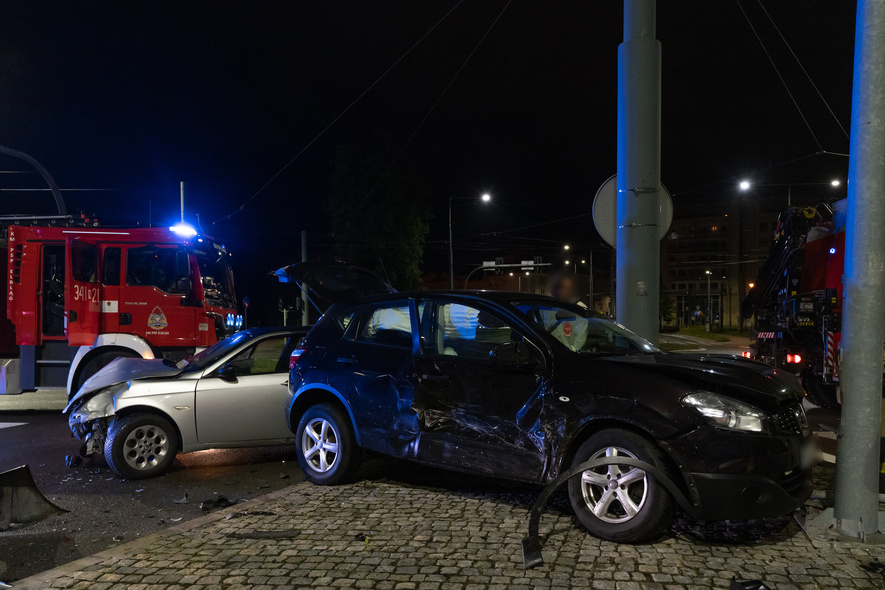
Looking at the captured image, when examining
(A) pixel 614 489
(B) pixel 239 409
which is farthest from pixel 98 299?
(A) pixel 614 489

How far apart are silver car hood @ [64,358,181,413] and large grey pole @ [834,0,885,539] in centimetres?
618

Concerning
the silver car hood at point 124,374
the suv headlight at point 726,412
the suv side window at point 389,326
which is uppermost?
the suv side window at point 389,326

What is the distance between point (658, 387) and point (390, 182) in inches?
1198

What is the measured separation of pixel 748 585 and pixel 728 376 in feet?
4.19

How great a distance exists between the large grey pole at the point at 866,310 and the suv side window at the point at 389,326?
10.8 feet

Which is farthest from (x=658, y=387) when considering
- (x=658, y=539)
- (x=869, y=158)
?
(x=869, y=158)

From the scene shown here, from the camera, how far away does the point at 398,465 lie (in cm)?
696

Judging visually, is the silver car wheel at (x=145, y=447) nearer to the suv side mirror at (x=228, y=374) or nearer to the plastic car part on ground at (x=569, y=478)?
the suv side mirror at (x=228, y=374)

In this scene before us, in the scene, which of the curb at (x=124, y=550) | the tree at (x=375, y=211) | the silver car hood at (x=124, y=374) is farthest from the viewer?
the tree at (x=375, y=211)

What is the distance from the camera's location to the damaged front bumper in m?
7.02

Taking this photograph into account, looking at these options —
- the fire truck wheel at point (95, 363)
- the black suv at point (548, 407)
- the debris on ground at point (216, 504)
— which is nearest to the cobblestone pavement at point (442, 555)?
the black suv at point (548, 407)

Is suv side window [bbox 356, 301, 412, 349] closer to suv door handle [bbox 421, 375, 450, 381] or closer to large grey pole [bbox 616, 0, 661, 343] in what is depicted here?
suv door handle [bbox 421, 375, 450, 381]

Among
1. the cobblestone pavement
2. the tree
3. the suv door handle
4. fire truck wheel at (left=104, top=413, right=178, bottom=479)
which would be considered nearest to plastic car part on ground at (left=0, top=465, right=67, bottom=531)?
fire truck wheel at (left=104, top=413, right=178, bottom=479)

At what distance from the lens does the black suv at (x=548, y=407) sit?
13.9ft
